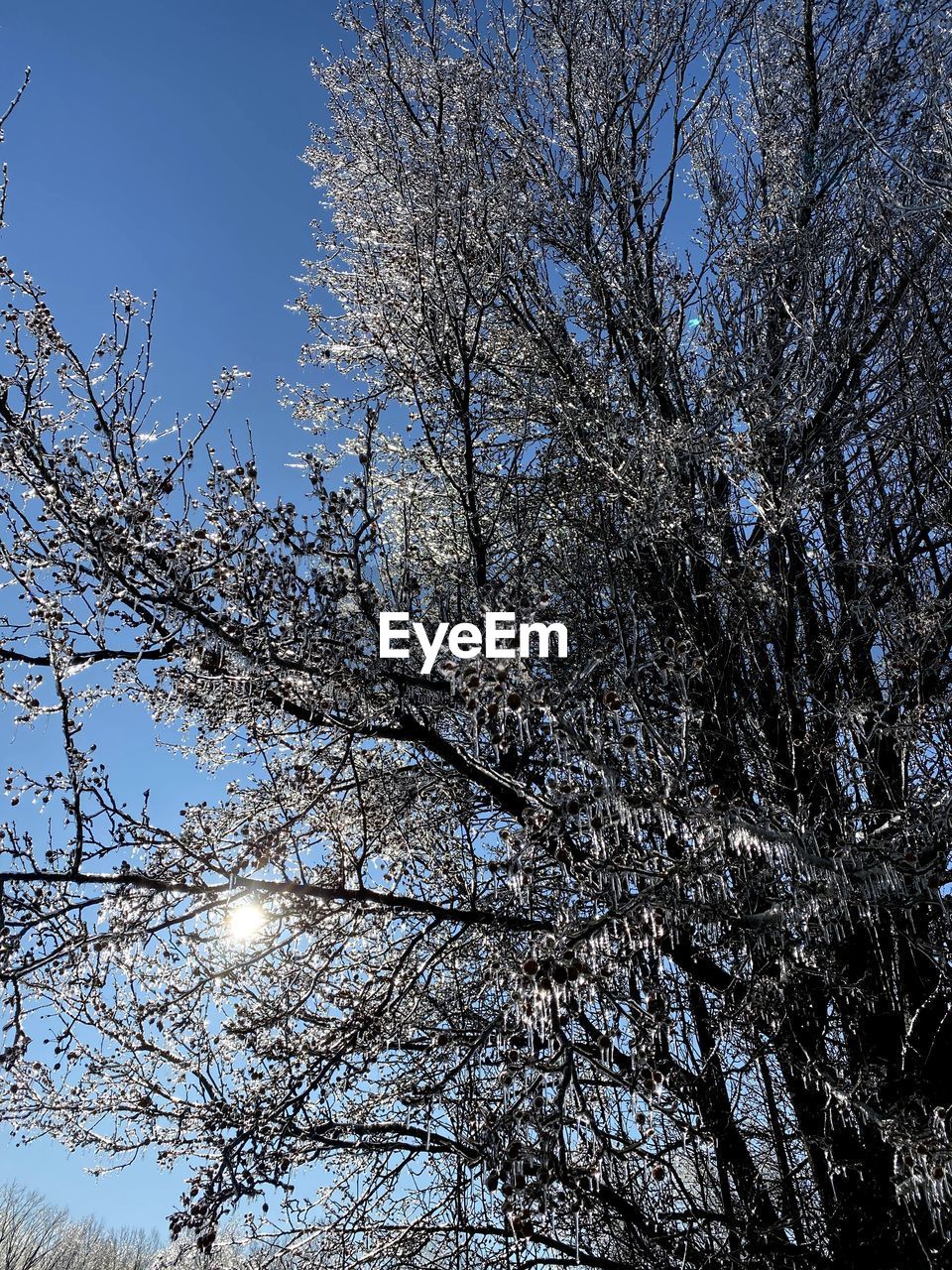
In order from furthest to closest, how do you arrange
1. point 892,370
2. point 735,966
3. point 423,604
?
point 423,604 < point 892,370 < point 735,966

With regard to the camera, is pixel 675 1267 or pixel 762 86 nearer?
pixel 675 1267

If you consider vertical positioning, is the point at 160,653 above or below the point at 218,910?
above

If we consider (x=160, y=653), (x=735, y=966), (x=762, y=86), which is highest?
(x=762, y=86)

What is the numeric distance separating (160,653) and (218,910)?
4.51 ft

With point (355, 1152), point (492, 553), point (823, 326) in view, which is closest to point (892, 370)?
point (823, 326)

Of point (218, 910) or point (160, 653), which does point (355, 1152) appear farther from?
point (160, 653)

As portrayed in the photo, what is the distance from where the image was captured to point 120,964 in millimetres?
5082

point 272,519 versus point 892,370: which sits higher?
point 892,370

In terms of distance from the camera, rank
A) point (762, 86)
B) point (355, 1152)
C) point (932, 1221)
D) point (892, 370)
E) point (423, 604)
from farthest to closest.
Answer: point (762, 86)
point (423, 604)
point (355, 1152)
point (892, 370)
point (932, 1221)

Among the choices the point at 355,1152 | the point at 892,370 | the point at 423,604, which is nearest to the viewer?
the point at 892,370

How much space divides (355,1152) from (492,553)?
12.8ft

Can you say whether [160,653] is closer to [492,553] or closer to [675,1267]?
[492,553]

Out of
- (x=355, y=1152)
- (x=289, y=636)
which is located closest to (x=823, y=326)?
(x=289, y=636)

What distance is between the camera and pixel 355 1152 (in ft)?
19.0
